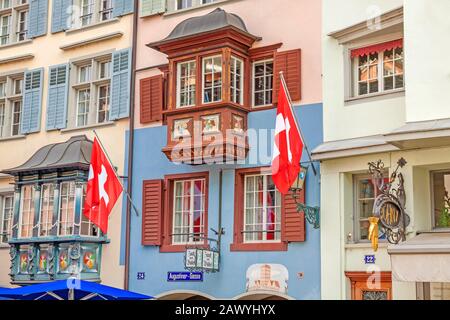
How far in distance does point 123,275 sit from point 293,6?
685cm

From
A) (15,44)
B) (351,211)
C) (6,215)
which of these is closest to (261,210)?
(351,211)

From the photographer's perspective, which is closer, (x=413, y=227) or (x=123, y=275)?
(x=413, y=227)

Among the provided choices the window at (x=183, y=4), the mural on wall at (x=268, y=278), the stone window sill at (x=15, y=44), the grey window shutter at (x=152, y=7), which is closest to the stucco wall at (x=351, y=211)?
the mural on wall at (x=268, y=278)

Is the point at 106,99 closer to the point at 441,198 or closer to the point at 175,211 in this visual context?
the point at 175,211

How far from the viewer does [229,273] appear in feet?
46.0

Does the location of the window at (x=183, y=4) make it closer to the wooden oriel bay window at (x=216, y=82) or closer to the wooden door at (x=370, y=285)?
the wooden oriel bay window at (x=216, y=82)

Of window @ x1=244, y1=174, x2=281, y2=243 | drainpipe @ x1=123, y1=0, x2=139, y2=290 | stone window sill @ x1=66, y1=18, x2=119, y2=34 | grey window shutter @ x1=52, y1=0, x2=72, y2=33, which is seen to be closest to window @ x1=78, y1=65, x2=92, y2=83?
stone window sill @ x1=66, y1=18, x2=119, y2=34

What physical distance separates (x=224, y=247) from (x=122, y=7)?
21.8 feet

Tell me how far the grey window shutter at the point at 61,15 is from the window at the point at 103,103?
2115mm

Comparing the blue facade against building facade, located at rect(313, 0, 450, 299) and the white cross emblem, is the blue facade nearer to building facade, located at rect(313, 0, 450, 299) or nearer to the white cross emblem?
building facade, located at rect(313, 0, 450, 299)

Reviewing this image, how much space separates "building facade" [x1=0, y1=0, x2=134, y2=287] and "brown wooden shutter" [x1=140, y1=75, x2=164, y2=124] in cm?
47

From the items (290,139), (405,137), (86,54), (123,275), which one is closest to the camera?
(405,137)

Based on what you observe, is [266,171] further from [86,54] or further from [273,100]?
[86,54]
